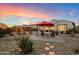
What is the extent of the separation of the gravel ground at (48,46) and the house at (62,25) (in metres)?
0.12

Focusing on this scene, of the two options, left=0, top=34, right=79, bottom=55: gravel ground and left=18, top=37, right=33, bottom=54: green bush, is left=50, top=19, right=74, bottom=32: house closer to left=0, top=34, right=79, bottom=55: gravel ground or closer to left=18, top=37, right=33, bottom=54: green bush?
left=0, top=34, right=79, bottom=55: gravel ground

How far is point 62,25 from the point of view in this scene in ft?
11.5

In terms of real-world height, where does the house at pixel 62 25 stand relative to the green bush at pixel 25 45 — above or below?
above

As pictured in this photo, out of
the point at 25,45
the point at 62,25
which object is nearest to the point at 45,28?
the point at 62,25

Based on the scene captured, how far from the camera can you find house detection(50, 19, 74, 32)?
3486 millimetres

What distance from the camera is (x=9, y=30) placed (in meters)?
3.52

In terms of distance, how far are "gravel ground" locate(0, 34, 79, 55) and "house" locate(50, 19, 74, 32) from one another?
116mm

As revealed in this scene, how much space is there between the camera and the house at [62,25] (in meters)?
3.49

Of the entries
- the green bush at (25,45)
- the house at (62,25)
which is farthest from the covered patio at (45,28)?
the green bush at (25,45)

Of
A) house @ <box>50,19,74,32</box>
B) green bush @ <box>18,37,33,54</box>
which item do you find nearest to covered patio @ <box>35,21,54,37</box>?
house @ <box>50,19,74,32</box>

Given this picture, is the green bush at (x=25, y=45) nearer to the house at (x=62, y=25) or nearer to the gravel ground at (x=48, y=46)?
the gravel ground at (x=48, y=46)

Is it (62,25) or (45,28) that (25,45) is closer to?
(45,28)

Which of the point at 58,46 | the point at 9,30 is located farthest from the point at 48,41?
the point at 9,30
